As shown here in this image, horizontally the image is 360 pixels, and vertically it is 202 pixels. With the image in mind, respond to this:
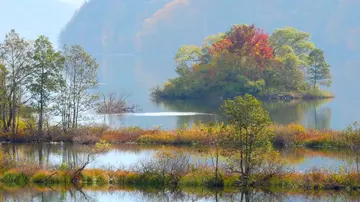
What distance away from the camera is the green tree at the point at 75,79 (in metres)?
37.2

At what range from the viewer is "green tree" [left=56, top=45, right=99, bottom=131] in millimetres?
37219

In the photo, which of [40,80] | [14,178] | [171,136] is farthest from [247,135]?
[40,80]

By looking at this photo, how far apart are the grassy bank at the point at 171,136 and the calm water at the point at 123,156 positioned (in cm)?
113

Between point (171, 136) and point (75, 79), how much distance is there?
6814mm

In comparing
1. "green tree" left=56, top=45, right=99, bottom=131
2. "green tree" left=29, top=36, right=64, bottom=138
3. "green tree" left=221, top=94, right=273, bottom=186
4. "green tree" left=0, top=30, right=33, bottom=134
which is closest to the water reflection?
"green tree" left=56, top=45, right=99, bottom=131

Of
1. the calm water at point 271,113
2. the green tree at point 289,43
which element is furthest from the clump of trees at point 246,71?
the calm water at point 271,113

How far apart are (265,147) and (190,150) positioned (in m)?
9.45

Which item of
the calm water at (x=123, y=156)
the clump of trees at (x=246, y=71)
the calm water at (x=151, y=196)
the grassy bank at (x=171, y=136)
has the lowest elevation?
the calm water at (x=151, y=196)

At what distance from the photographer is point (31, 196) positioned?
72.4ft

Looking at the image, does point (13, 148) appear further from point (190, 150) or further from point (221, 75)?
point (221, 75)

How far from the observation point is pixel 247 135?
75.2 feet

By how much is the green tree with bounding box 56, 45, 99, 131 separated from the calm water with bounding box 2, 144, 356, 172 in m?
3.08

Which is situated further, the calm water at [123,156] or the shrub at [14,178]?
the calm water at [123,156]

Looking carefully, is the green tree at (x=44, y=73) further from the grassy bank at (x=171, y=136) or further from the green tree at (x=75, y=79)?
the grassy bank at (x=171, y=136)
